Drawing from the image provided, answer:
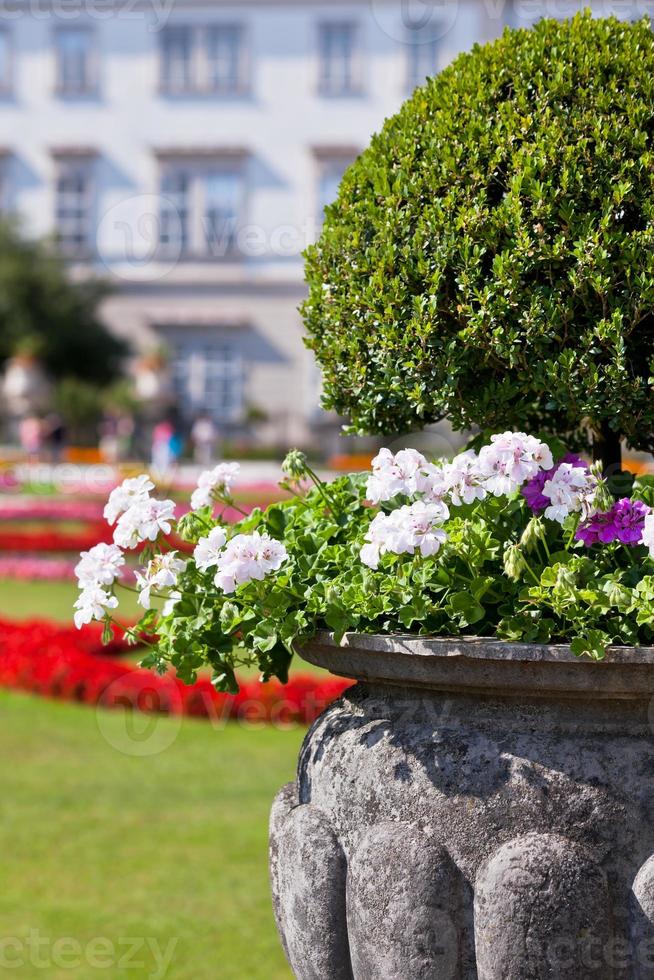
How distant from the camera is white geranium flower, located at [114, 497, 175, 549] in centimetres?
245

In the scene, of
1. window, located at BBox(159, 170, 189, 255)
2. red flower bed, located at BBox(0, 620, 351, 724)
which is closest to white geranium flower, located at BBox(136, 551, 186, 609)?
red flower bed, located at BBox(0, 620, 351, 724)

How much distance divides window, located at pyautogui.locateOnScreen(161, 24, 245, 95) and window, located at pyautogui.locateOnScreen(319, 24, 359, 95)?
2.15m

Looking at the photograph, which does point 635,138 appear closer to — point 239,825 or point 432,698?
point 432,698

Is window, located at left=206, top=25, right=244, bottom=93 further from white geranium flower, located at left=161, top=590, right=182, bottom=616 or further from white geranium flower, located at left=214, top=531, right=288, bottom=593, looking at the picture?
white geranium flower, located at left=214, top=531, right=288, bottom=593

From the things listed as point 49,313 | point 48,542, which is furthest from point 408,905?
point 49,313

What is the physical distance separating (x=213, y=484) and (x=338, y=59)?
29202 mm

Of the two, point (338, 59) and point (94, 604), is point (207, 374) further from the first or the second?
point (94, 604)

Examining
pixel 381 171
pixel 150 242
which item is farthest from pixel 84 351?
pixel 381 171

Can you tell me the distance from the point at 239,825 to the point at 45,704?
249cm

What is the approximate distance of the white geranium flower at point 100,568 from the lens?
246 cm

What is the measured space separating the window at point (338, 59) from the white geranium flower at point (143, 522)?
29.0m

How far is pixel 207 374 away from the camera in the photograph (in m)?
30.5

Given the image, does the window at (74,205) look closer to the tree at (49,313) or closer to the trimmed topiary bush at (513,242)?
the tree at (49,313)

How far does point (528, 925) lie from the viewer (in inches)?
80.4
